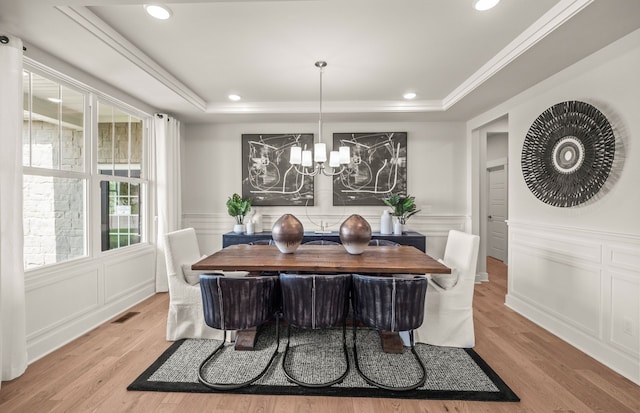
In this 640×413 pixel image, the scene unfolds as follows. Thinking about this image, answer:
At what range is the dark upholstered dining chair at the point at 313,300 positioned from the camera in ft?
6.66

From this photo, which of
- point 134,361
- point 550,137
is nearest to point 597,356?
point 550,137

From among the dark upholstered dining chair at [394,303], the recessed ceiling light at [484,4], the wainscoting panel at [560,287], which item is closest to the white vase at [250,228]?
the dark upholstered dining chair at [394,303]

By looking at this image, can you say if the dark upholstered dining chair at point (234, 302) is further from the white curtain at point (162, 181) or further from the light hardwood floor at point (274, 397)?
the white curtain at point (162, 181)

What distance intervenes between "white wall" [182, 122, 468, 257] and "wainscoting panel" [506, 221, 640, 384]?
1243 mm

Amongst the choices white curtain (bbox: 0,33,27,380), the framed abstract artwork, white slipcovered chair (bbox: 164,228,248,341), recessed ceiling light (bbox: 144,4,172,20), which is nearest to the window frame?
white curtain (bbox: 0,33,27,380)

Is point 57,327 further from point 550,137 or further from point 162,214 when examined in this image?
point 550,137

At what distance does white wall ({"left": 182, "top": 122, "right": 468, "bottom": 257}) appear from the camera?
454cm

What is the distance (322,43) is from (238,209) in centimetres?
257

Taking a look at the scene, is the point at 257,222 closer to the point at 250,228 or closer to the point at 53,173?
the point at 250,228

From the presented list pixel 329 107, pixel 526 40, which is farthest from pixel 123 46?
pixel 526 40

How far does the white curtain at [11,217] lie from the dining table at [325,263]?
1.19 meters

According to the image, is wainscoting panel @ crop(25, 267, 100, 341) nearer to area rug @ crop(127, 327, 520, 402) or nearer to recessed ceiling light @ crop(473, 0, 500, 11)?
area rug @ crop(127, 327, 520, 402)

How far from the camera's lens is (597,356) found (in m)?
2.36

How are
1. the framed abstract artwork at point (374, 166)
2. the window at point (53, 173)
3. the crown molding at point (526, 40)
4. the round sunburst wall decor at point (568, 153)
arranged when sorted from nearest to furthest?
the crown molding at point (526, 40), the round sunburst wall decor at point (568, 153), the window at point (53, 173), the framed abstract artwork at point (374, 166)
